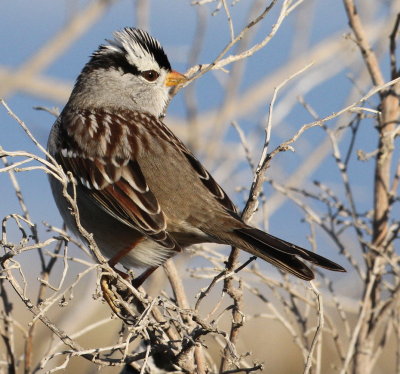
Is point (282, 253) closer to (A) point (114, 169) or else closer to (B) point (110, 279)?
(B) point (110, 279)

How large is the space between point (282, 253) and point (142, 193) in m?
0.73

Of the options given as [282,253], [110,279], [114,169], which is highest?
[114,169]

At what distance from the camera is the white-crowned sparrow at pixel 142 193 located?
10.0ft

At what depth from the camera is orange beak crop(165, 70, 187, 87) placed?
150 inches

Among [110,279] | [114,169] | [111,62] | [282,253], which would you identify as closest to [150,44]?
[111,62]

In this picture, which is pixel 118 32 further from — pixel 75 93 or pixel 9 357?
pixel 9 357

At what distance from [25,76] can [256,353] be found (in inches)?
104

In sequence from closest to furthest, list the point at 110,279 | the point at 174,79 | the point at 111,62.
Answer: the point at 110,279
the point at 174,79
the point at 111,62

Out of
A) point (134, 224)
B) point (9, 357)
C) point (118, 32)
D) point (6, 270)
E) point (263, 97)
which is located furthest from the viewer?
point (263, 97)

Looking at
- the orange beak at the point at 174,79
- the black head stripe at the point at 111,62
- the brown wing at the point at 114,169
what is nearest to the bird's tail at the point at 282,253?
the brown wing at the point at 114,169

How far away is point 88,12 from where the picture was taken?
3453mm

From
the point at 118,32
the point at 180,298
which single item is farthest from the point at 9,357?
the point at 118,32

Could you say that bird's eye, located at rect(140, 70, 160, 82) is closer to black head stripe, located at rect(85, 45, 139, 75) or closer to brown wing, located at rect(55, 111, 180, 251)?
black head stripe, located at rect(85, 45, 139, 75)

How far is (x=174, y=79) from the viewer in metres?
3.85
